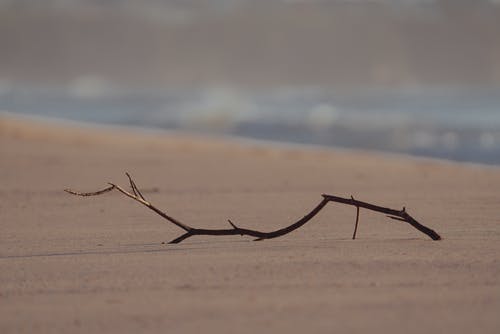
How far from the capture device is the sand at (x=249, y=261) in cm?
312

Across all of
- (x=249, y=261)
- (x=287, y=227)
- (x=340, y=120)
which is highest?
(x=340, y=120)

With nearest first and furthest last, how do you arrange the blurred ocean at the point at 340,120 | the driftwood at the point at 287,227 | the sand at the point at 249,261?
the sand at the point at 249,261
the driftwood at the point at 287,227
the blurred ocean at the point at 340,120

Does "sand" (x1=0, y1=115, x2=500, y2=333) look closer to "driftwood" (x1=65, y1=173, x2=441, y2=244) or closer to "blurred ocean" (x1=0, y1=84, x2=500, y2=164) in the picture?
"driftwood" (x1=65, y1=173, x2=441, y2=244)

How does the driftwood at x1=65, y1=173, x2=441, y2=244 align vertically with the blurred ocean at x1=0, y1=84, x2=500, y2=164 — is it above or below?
below

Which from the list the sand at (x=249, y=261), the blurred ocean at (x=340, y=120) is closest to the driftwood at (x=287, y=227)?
the sand at (x=249, y=261)

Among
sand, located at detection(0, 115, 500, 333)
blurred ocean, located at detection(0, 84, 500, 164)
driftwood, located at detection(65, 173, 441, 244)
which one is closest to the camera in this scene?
sand, located at detection(0, 115, 500, 333)

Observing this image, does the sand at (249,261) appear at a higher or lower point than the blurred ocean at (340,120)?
lower

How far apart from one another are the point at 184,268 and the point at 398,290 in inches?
31.7

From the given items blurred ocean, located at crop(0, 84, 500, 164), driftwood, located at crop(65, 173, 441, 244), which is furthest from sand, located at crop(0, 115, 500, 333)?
blurred ocean, located at crop(0, 84, 500, 164)

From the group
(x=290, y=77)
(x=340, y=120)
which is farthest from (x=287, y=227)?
(x=290, y=77)

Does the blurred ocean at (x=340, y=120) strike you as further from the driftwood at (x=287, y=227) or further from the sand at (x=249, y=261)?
the driftwood at (x=287, y=227)

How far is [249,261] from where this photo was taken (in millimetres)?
3930

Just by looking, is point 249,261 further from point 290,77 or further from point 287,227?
point 290,77

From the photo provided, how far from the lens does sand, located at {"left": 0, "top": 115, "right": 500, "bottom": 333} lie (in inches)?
123
